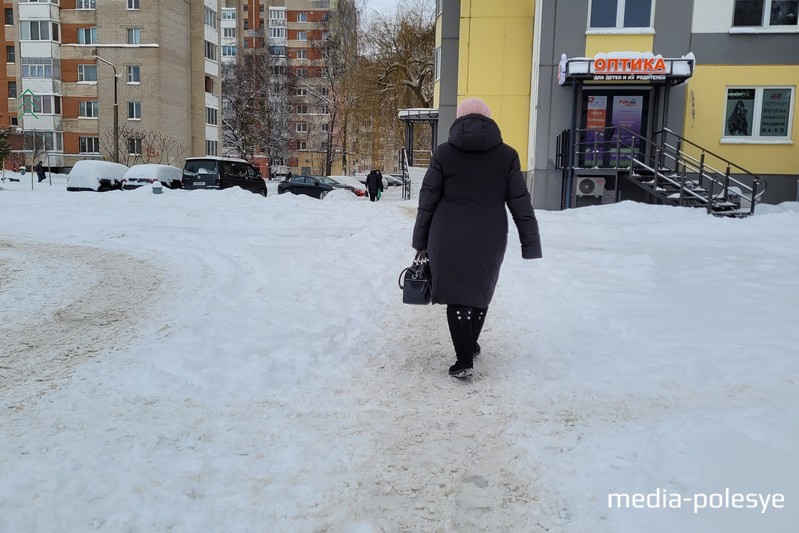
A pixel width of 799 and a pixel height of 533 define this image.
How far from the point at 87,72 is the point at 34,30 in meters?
4.92

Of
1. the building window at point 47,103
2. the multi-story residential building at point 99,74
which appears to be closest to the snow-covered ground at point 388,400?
the multi-story residential building at point 99,74

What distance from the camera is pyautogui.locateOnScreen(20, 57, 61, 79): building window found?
1994 inches

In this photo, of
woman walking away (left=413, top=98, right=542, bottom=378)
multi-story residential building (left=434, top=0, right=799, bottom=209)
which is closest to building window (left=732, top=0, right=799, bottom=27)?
multi-story residential building (left=434, top=0, right=799, bottom=209)

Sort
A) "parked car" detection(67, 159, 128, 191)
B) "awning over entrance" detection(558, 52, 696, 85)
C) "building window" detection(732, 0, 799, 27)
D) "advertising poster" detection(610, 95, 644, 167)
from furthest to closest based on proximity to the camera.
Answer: "parked car" detection(67, 159, 128, 191) → "advertising poster" detection(610, 95, 644, 167) → "building window" detection(732, 0, 799, 27) → "awning over entrance" detection(558, 52, 696, 85)

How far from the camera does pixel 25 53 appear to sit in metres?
50.6

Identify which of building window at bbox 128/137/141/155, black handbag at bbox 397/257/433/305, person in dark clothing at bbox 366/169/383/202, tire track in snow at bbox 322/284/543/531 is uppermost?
building window at bbox 128/137/141/155

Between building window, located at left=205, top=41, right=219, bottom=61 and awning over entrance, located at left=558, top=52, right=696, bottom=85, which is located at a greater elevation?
building window, located at left=205, top=41, right=219, bottom=61

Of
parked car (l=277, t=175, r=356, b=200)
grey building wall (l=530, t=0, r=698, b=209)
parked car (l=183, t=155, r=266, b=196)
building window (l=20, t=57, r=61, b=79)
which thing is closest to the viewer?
grey building wall (l=530, t=0, r=698, b=209)

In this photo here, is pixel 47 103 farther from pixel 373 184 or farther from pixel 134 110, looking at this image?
pixel 373 184

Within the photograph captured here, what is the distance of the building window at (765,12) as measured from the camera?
16.8m

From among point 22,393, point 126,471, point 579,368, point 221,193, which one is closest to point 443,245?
point 579,368

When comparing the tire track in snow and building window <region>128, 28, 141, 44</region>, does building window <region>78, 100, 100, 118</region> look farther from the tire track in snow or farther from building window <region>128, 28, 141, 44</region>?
the tire track in snow

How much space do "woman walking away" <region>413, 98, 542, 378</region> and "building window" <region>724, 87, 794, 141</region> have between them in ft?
50.8

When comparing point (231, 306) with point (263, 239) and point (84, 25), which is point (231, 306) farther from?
point (84, 25)
